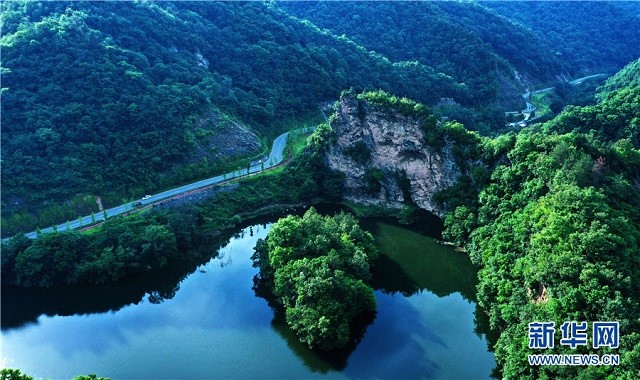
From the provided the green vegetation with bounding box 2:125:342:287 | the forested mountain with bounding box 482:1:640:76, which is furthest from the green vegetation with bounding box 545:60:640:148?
the forested mountain with bounding box 482:1:640:76

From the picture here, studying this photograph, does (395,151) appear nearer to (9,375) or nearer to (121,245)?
(121,245)

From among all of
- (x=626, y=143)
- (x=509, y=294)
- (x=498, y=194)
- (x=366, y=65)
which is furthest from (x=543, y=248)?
(x=366, y=65)

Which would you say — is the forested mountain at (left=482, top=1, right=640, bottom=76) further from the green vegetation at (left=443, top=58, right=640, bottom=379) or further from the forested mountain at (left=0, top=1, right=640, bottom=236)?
the green vegetation at (left=443, top=58, right=640, bottom=379)

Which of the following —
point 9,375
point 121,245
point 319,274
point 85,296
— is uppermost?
point 121,245

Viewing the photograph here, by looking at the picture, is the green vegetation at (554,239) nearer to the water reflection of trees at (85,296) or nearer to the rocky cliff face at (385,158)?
the rocky cliff face at (385,158)

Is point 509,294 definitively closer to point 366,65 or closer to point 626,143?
point 626,143

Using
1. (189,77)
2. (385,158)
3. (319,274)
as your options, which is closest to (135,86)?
(189,77)

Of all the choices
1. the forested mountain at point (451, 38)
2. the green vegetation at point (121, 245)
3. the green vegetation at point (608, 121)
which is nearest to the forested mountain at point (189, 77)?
the forested mountain at point (451, 38)
